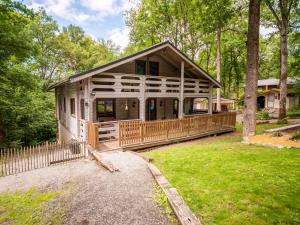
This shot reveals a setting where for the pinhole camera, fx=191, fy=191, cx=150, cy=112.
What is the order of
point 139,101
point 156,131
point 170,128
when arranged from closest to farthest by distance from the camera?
point 156,131 → point 170,128 → point 139,101

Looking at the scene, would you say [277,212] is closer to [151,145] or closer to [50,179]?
[50,179]

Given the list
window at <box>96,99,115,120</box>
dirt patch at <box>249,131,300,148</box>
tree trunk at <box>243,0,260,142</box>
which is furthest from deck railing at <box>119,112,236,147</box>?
window at <box>96,99,115,120</box>

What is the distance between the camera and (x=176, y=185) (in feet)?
16.0

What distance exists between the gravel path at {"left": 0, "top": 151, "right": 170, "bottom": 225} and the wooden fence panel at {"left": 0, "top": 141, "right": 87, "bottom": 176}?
57 centimetres

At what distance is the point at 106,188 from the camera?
506cm

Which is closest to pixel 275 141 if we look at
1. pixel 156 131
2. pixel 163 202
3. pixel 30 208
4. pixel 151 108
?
A: pixel 156 131

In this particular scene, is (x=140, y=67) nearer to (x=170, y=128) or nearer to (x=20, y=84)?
(x=170, y=128)

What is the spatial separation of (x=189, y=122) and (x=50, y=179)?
8.18m

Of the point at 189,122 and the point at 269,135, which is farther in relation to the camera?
the point at 189,122

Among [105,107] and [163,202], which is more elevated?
[105,107]

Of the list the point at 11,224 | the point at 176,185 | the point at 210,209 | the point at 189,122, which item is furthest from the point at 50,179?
the point at 189,122

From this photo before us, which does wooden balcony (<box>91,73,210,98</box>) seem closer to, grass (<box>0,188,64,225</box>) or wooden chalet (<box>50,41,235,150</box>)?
wooden chalet (<box>50,41,235,150</box>)

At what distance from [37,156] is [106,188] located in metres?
4.58

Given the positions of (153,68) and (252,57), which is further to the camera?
(153,68)
